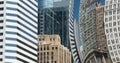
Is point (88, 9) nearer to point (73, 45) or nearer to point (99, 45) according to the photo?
point (99, 45)

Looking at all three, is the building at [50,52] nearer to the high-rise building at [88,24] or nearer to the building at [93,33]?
the building at [93,33]

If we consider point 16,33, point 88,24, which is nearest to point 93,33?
point 88,24

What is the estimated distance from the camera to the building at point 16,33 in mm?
144625

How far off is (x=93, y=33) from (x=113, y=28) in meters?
8.19

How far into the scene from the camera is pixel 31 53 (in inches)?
6043

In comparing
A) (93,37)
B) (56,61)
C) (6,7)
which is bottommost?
(56,61)

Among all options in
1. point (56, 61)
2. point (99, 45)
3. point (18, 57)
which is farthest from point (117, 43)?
point (56, 61)

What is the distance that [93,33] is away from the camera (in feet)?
462

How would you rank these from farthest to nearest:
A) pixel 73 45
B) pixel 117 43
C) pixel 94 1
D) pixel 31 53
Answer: pixel 73 45 → pixel 31 53 → pixel 94 1 → pixel 117 43

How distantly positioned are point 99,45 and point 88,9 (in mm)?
15295

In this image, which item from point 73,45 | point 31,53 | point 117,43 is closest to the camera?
point 117,43

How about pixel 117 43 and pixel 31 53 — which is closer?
pixel 117 43

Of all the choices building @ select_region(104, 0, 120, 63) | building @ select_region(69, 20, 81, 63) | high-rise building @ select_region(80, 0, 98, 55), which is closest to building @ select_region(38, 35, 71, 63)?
building @ select_region(69, 20, 81, 63)

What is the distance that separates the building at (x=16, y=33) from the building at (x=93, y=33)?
726 inches
